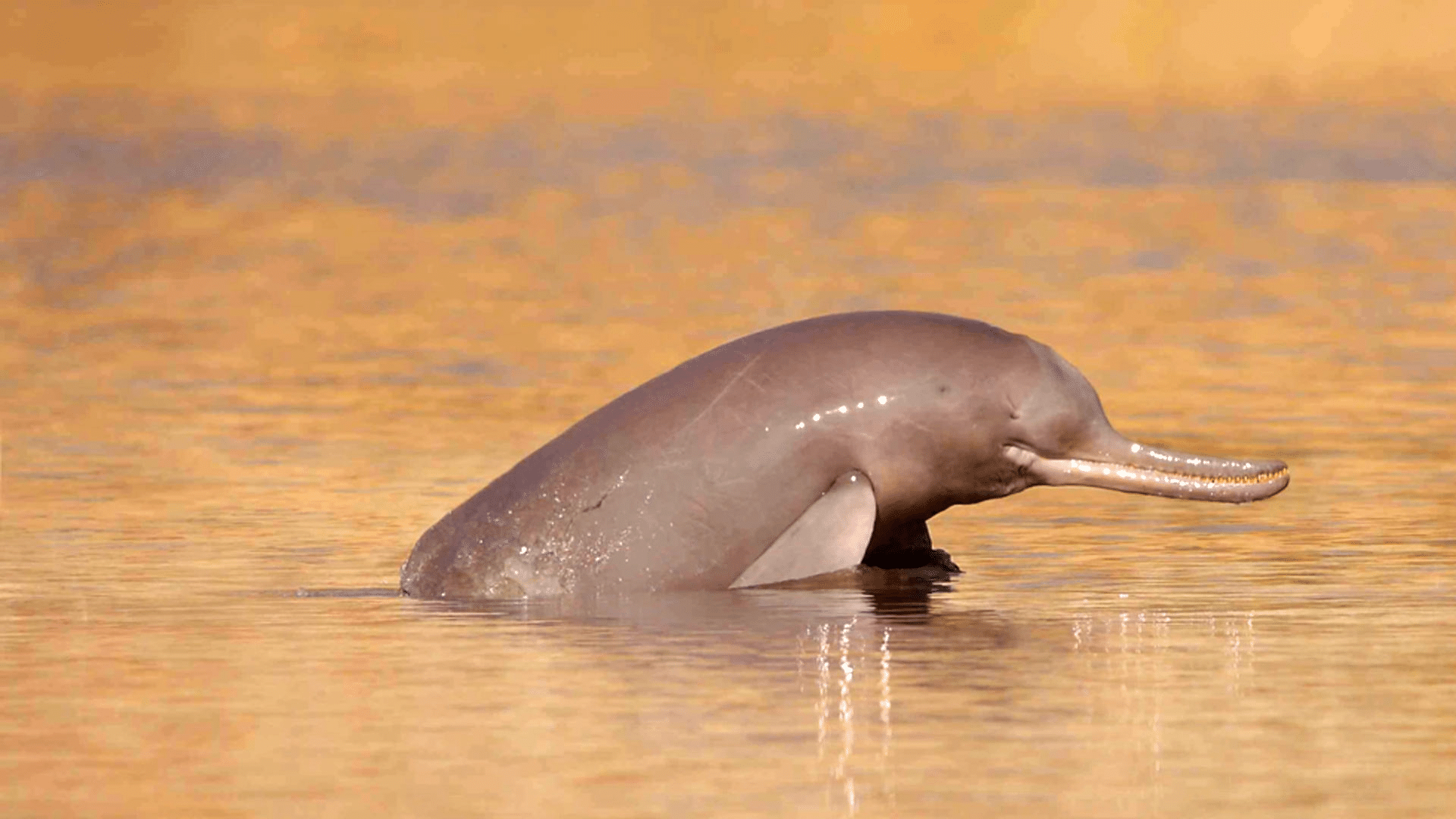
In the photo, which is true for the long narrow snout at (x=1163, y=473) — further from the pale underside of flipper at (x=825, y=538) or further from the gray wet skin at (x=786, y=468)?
the pale underside of flipper at (x=825, y=538)

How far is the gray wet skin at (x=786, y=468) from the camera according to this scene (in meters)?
16.6

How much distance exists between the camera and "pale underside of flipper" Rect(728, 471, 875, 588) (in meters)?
16.5

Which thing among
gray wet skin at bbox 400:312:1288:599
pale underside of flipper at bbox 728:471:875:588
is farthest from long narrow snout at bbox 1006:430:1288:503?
pale underside of flipper at bbox 728:471:875:588

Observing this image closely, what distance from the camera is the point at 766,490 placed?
1661cm

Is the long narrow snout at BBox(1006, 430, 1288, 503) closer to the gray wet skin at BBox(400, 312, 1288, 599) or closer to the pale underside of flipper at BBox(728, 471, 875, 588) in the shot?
the gray wet skin at BBox(400, 312, 1288, 599)

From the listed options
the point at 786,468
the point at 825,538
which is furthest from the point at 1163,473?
the point at 786,468

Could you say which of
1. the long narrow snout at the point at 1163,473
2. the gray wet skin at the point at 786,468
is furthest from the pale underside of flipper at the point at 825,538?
the long narrow snout at the point at 1163,473

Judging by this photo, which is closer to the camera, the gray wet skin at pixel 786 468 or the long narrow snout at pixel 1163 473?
the gray wet skin at pixel 786 468

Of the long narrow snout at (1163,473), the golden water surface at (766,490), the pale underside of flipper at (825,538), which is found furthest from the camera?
the long narrow snout at (1163,473)

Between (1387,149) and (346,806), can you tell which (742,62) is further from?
(346,806)

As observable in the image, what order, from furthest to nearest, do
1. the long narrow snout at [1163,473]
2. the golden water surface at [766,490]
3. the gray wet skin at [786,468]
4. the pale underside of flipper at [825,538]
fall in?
the long narrow snout at [1163,473] → the gray wet skin at [786,468] → the pale underside of flipper at [825,538] → the golden water surface at [766,490]

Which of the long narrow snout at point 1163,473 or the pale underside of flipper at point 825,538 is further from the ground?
the long narrow snout at point 1163,473

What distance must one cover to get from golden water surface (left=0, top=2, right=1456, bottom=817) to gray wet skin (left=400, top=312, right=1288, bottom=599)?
0.44 meters

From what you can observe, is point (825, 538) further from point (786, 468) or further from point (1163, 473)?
point (1163, 473)
